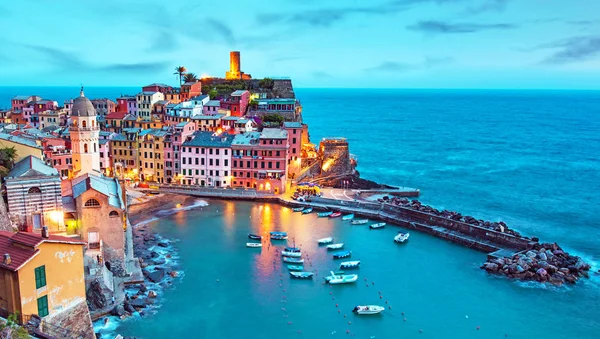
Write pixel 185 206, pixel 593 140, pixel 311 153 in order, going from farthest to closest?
pixel 593 140 < pixel 311 153 < pixel 185 206

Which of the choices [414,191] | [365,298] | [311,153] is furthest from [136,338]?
[311,153]

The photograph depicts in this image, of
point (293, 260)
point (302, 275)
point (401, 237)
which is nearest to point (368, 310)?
point (302, 275)

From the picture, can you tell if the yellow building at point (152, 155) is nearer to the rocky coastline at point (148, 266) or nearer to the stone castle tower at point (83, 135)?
the rocky coastline at point (148, 266)

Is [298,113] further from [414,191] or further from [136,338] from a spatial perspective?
[136,338]

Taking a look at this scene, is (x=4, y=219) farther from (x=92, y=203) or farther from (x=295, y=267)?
(x=295, y=267)

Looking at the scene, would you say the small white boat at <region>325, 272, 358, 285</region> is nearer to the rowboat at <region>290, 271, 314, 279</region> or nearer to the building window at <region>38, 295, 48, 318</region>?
the rowboat at <region>290, 271, 314, 279</region>

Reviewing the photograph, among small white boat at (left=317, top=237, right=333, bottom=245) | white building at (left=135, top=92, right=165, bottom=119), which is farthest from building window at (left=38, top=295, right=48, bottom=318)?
white building at (left=135, top=92, right=165, bottom=119)
